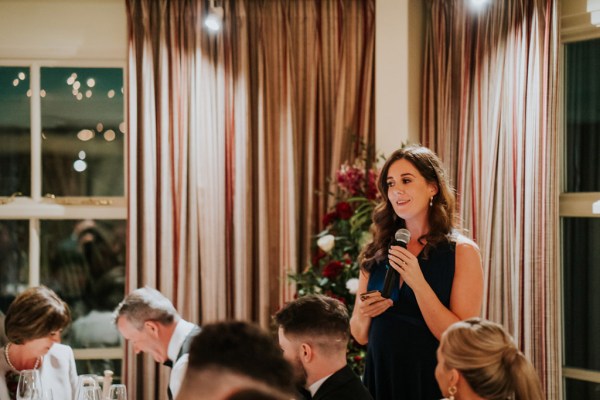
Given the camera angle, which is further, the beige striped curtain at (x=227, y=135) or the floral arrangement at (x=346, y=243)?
the beige striped curtain at (x=227, y=135)

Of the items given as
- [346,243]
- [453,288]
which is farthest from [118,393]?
[346,243]

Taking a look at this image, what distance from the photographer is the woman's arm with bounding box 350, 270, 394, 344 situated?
8.49ft

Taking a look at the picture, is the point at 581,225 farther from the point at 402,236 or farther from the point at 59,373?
the point at 59,373

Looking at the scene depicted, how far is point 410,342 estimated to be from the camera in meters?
2.58

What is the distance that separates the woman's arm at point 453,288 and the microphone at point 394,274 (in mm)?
36

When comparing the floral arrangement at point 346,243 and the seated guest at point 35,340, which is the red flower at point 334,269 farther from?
the seated guest at point 35,340

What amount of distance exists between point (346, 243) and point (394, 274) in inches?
51.7

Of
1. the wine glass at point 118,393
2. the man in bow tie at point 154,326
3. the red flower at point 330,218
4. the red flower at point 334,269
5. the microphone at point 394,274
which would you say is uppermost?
the red flower at point 330,218

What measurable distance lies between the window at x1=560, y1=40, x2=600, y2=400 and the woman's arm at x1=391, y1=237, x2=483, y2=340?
132cm

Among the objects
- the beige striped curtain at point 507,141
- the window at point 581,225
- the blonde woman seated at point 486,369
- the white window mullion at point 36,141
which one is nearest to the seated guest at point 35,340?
the white window mullion at point 36,141

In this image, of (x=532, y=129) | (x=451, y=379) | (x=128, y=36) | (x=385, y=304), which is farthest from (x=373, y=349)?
(x=128, y=36)

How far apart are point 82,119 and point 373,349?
2.69 meters

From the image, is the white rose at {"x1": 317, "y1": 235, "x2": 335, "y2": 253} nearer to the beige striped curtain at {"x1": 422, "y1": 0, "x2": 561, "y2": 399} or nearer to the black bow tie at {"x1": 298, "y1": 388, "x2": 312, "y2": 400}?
the beige striped curtain at {"x1": 422, "y1": 0, "x2": 561, "y2": 399}

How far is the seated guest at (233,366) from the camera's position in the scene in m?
1.04
